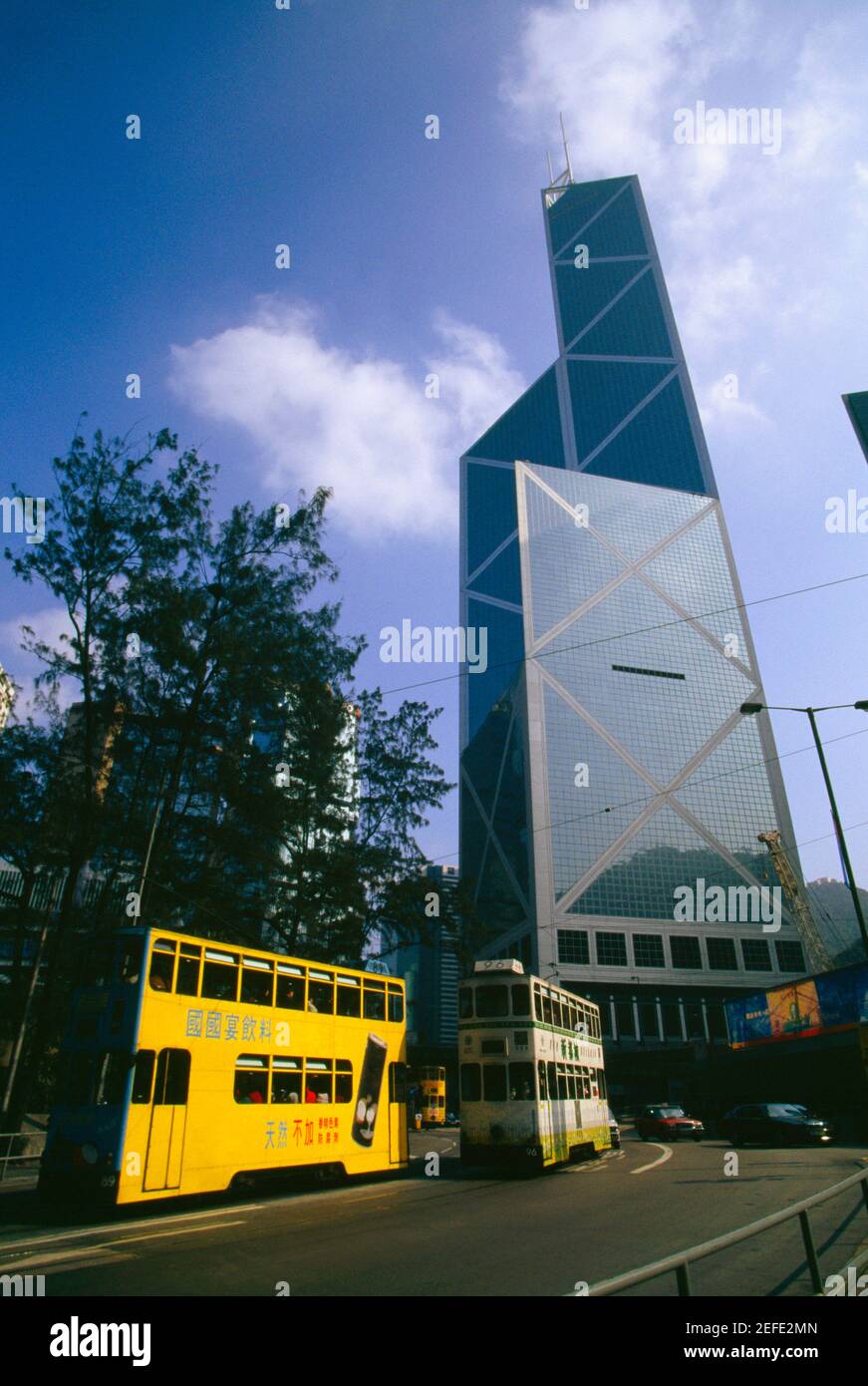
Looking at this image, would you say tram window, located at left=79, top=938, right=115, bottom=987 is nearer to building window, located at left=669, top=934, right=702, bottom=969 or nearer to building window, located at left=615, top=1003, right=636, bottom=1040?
building window, located at left=615, top=1003, right=636, bottom=1040

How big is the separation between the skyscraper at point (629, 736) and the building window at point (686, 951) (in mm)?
173

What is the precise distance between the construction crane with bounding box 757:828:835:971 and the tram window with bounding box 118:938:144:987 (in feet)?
272

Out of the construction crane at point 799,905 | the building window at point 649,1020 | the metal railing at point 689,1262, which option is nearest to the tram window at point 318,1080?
the metal railing at point 689,1262

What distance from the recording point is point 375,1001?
17.3 m

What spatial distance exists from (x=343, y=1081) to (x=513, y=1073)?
3.95 m

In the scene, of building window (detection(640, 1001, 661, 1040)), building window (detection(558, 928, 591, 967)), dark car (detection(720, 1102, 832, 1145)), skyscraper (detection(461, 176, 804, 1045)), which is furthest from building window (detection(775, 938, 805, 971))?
dark car (detection(720, 1102, 832, 1145))

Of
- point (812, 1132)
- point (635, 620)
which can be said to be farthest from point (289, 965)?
point (635, 620)

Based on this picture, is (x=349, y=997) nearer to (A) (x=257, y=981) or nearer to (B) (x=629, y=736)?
(A) (x=257, y=981)

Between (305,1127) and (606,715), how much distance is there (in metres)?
82.0

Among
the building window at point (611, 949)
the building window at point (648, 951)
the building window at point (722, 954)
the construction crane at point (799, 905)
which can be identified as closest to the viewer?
the building window at point (611, 949)

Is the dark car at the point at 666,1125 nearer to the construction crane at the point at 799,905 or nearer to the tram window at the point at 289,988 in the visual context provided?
the tram window at the point at 289,988

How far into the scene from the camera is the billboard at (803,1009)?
1320 inches

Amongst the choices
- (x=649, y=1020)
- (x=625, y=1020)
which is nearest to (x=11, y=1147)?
(x=625, y=1020)

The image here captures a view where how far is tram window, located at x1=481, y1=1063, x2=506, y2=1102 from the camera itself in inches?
675
